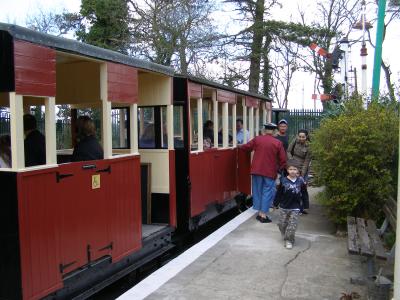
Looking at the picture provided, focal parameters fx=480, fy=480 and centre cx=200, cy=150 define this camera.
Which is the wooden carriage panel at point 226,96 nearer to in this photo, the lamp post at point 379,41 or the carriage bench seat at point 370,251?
the lamp post at point 379,41

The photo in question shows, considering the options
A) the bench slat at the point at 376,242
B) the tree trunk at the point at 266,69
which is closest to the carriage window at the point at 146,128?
the bench slat at the point at 376,242

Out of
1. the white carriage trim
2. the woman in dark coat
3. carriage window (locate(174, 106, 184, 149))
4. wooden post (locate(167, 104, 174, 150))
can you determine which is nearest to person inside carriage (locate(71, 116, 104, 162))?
wooden post (locate(167, 104, 174, 150))

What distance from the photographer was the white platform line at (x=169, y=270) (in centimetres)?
447

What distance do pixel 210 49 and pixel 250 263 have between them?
57.5 ft

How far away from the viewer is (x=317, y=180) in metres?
7.08

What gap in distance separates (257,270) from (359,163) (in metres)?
2.33

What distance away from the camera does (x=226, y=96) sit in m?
8.82

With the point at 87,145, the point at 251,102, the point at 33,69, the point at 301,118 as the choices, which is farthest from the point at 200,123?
the point at 301,118

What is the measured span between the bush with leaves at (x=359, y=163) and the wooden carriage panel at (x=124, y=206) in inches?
110

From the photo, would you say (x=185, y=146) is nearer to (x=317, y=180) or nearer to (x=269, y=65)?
(x=317, y=180)

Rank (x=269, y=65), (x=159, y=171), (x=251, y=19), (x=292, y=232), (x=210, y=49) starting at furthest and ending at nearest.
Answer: (x=269, y=65) → (x=251, y=19) → (x=210, y=49) → (x=159, y=171) → (x=292, y=232)

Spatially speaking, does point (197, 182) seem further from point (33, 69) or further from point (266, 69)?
point (266, 69)

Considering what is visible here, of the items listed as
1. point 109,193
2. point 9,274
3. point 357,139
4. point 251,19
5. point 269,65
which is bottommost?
point 9,274

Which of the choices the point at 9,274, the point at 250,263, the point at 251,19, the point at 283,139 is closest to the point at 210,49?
the point at 251,19
